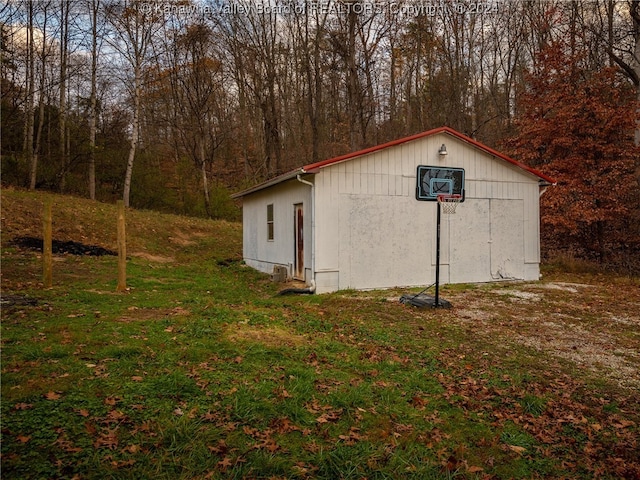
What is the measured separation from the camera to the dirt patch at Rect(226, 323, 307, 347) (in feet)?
17.2

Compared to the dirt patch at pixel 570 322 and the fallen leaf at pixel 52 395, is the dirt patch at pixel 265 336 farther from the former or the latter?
the dirt patch at pixel 570 322

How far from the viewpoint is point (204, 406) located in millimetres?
3432

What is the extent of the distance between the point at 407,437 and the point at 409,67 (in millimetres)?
22167

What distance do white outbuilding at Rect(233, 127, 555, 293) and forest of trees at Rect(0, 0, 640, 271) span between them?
329cm

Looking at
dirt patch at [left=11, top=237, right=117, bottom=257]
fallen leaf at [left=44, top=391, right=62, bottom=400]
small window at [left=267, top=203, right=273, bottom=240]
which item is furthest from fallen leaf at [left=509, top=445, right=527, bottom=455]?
dirt patch at [left=11, top=237, right=117, bottom=257]

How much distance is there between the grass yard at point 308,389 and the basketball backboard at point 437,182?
3771 mm

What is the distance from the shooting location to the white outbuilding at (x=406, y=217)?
32.0 ft

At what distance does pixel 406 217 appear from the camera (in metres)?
10.5

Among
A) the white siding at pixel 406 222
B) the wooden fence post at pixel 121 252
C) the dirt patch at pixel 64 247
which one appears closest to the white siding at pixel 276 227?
the white siding at pixel 406 222

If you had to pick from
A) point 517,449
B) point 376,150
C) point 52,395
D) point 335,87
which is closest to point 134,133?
point 335,87

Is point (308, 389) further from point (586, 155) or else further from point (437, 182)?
point (586, 155)

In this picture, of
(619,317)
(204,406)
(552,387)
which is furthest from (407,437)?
(619,317)

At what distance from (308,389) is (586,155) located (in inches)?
558

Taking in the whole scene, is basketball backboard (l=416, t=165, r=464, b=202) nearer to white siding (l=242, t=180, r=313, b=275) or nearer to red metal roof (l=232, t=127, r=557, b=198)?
red metal roof (l=232, t=127, r=557, b=198)
